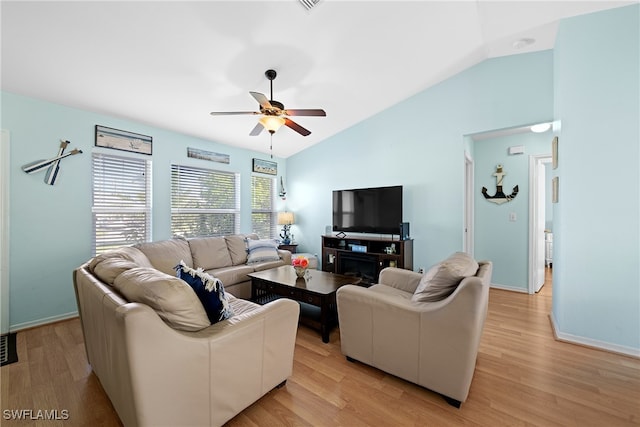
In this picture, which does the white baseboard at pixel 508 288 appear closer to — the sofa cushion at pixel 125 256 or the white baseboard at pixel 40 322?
the sofa cushion at pixel 125 256

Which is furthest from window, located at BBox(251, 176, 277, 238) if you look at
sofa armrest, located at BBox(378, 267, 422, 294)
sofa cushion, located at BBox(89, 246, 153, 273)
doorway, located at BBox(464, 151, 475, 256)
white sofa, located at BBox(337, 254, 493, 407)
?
doorway, located at BBox(464, 151, 475, 256)

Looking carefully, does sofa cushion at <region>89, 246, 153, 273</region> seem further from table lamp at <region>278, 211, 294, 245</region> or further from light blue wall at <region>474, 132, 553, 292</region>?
light blue wall at <region>474, 132, 553, 292</region>

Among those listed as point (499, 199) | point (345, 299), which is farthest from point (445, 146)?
point (345, 299)

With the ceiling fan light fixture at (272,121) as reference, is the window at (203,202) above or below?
below

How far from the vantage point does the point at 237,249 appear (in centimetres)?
403

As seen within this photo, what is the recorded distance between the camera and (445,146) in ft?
12.6

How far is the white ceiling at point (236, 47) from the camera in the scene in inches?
80.4

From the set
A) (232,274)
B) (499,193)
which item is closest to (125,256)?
(232,274)

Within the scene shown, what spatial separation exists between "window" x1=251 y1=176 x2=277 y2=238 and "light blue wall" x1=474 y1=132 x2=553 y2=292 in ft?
12.2

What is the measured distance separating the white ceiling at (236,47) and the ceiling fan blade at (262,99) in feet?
1.88

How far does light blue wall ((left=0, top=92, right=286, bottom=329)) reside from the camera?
2.70 m

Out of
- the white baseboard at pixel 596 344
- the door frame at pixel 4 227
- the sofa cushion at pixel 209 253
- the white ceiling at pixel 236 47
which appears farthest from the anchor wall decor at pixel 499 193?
the door frame at pixel 4 227

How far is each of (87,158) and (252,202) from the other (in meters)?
2.45

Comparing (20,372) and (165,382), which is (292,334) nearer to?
(165,382)
